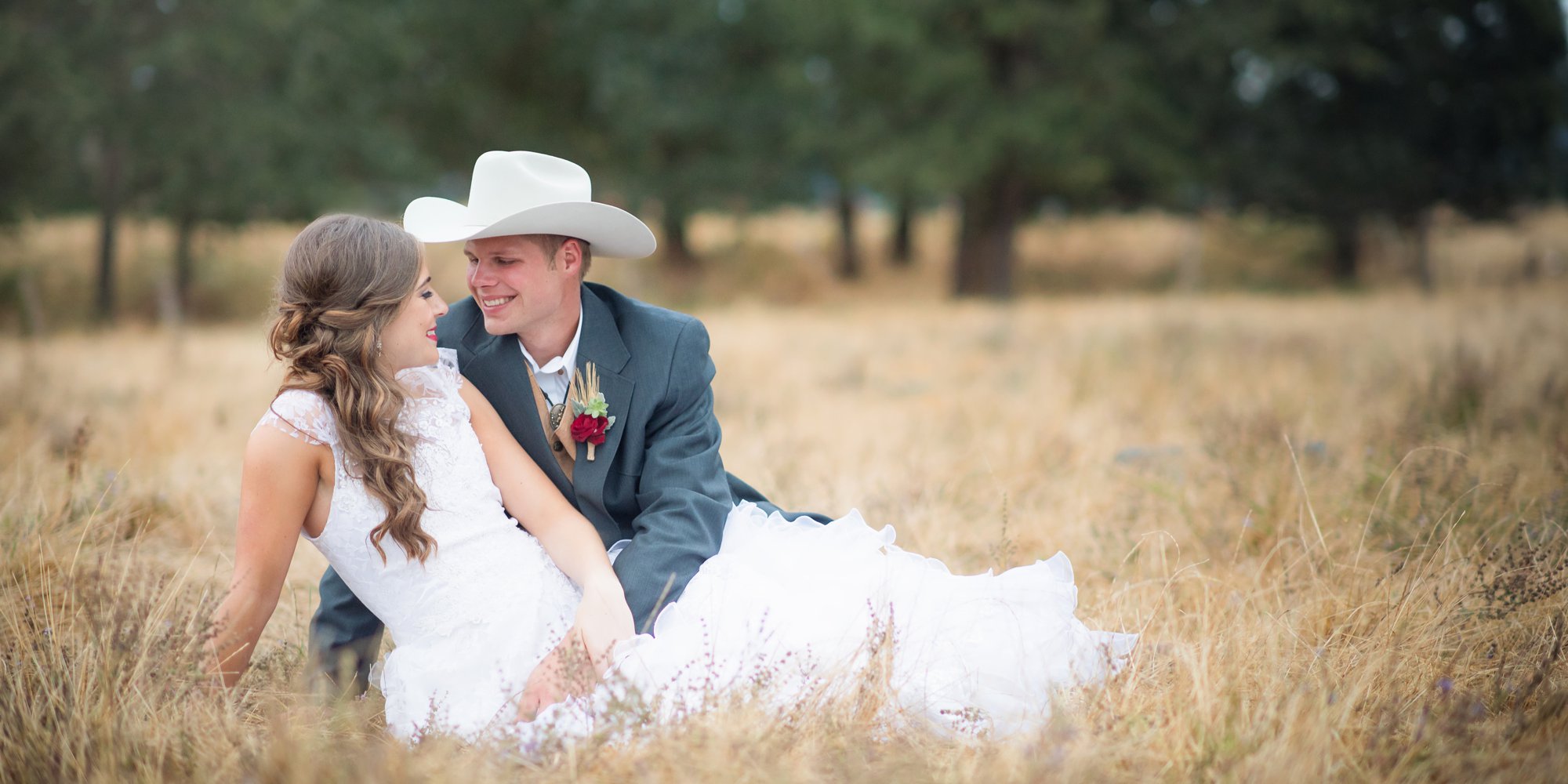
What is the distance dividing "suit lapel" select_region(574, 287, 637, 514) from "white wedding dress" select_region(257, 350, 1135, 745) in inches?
9.6

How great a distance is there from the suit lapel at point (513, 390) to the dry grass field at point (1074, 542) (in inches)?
35.2

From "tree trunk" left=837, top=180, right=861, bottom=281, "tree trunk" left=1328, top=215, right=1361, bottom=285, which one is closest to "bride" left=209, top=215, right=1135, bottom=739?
"tree trunk" left=837, top=180, right=861, bottom=281

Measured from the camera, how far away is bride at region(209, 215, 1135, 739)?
9.09 ft

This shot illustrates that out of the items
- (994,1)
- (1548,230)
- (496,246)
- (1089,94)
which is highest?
(994,1)

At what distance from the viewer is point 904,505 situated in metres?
4.96

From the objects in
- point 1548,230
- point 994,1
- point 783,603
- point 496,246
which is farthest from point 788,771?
point 1548,230

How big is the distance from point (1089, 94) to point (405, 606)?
52.5 feet

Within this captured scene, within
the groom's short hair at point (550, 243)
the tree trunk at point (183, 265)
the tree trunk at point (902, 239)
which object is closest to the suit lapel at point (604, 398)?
the groom's short hair at point (550, 243)

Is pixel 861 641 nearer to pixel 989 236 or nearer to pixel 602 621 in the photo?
pixel 602 621

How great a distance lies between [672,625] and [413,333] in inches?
43.3

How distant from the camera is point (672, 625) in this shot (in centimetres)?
296

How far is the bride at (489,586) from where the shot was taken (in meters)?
2.77

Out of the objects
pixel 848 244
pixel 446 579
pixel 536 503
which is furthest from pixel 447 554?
pixel 848 244

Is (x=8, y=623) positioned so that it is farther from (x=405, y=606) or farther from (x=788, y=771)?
(x=788, y=771)
